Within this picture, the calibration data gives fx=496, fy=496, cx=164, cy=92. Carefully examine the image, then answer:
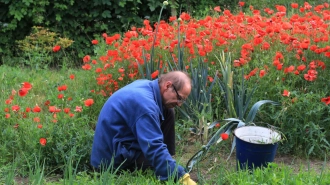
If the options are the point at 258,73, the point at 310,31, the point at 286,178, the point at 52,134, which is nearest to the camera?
the point at 286,178

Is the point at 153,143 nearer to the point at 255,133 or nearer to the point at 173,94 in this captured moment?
the point at 173,94

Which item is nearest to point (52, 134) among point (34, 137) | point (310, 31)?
point (34, 137)

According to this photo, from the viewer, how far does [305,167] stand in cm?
401

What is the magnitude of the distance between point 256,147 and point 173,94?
2.29 feet

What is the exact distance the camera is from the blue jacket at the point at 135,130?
125 inches

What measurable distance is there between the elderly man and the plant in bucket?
0.35 meters

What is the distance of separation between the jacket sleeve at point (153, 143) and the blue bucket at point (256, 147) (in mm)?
539

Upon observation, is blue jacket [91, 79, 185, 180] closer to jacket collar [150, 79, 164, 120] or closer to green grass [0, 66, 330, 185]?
jacket collar [150, 79, 164, 120]

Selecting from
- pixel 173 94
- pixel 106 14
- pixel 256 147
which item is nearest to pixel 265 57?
pixel 256 147

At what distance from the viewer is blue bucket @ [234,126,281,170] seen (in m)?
3.44

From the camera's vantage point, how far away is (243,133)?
3.69 meters

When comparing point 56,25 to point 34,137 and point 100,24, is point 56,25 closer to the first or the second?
point 100,24

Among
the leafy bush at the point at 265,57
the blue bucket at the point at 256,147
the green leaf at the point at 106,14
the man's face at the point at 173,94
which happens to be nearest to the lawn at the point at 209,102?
the leafy bush at the point at 265,57

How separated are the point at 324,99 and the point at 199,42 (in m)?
1.40
